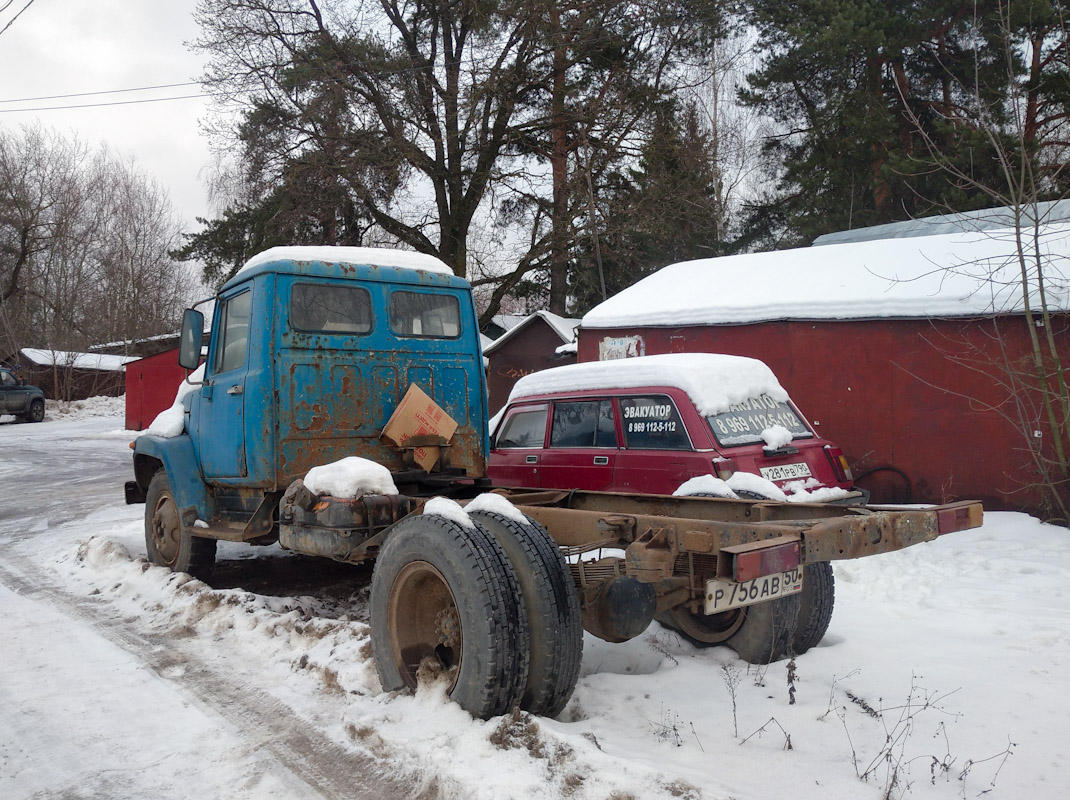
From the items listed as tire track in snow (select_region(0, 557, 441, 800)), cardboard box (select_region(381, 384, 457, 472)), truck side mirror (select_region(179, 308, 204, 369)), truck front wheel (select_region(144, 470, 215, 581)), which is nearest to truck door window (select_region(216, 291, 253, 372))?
truck side mirror (select_region(179, 308, 204, 369))

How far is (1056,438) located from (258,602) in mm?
7586

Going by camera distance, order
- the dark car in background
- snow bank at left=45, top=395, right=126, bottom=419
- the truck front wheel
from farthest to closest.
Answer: snow bank at left=45, top=395, right=126, bottom=419
the dark car in background
the truck front wheel

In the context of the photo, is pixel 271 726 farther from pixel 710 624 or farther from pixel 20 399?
pixel 20 399

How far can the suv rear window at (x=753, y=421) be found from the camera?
20.2 ft

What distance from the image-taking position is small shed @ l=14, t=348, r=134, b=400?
34.9 meters

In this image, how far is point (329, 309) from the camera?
17.7 ft

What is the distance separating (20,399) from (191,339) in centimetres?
2637

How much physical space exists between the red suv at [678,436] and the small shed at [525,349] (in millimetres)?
11739

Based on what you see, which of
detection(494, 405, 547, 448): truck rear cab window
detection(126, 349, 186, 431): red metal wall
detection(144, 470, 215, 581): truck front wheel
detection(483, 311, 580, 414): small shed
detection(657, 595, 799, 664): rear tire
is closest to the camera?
detection(657, 595, 799, 664): rear tire

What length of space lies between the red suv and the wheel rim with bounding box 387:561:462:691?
2.50 m

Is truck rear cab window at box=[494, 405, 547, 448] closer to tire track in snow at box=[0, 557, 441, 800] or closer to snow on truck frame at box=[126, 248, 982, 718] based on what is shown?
snow on truck frame at box=[126, 248, 982, 718]

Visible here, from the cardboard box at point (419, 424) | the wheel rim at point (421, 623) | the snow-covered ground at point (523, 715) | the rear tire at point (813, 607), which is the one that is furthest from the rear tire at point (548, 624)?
the cardboard box at point (419, 424)

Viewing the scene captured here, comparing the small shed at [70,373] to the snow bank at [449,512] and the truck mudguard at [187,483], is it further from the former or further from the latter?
the snow bank at [449,512]

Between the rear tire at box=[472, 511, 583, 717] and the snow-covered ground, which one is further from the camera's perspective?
the rear tire at box=[472, 511, 583, 717]
